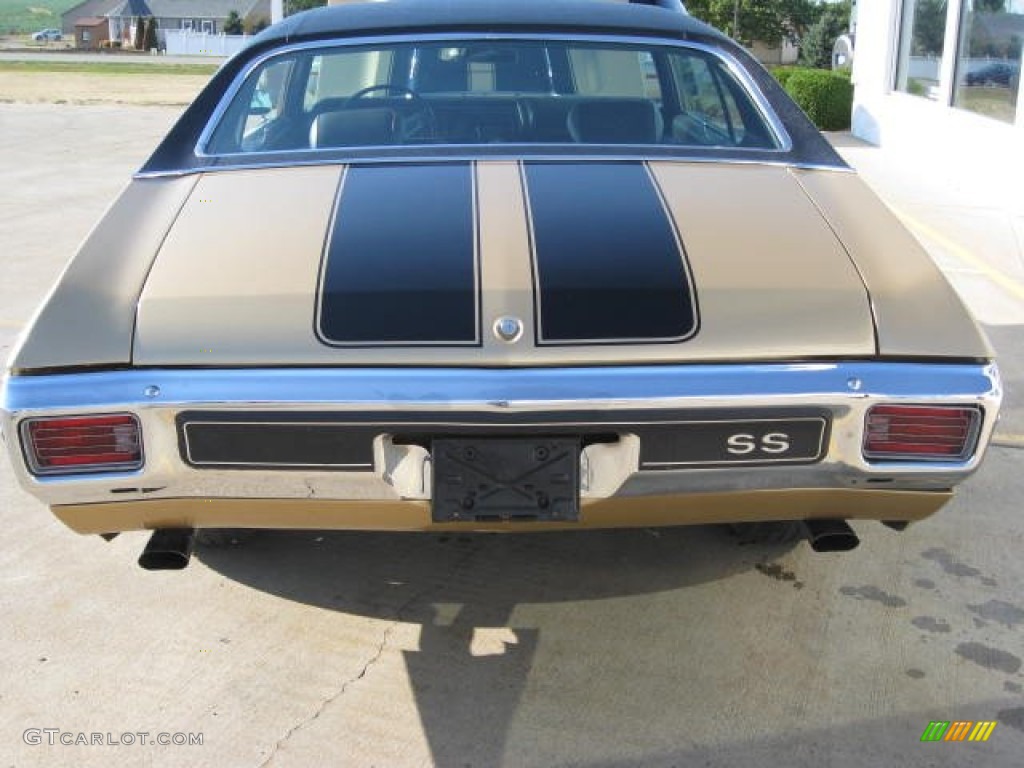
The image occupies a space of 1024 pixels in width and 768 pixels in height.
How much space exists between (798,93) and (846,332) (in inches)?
558

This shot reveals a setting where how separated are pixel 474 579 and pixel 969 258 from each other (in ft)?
17.6

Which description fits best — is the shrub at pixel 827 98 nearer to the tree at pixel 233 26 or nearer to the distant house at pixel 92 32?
the tree at pixel 233 26

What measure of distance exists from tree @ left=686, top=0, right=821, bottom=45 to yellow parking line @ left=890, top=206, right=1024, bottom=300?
129 ft

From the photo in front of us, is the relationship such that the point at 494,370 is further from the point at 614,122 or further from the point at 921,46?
the point at 921,46

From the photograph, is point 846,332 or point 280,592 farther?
point 280,592

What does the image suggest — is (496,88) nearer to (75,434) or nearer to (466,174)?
(466,174)

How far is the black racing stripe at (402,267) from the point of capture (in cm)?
230

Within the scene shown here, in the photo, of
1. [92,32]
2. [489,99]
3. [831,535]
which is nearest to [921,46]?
[489,99]

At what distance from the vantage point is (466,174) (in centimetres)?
286

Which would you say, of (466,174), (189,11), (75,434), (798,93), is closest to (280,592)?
(75,434)

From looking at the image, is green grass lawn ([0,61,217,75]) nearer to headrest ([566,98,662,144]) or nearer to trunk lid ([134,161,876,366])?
headrest ([566,98,662,144])

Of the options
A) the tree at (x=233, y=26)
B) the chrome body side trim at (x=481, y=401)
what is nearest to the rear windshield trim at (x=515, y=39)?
the chrome body side trim at (x=481, y=401)

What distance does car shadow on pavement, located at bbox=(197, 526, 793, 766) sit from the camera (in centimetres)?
266

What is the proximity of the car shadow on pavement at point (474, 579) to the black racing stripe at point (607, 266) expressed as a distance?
0.92m
